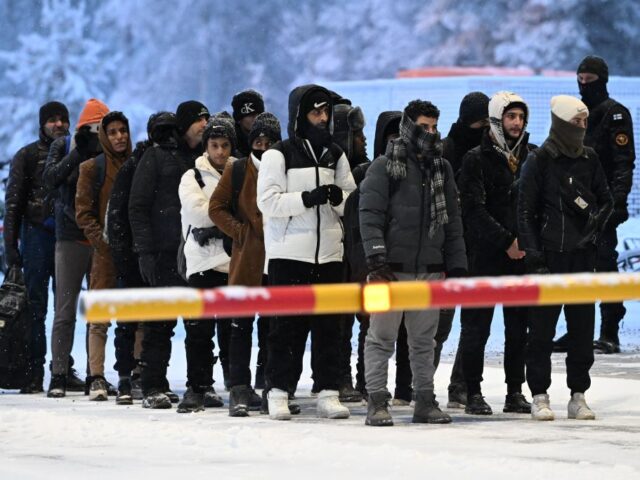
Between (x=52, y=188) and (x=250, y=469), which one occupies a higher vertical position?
(x=52, y=188)

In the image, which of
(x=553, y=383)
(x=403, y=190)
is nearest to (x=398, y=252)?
(x=403, y=190)


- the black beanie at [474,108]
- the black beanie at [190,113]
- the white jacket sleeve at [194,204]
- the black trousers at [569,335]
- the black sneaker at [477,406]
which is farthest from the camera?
the black beanie at [190,113]

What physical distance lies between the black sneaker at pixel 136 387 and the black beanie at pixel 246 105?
76.1 inches

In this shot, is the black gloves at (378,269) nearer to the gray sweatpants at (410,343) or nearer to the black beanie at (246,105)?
the gray sweatpants at (410,343)

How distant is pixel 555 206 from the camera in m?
9.61

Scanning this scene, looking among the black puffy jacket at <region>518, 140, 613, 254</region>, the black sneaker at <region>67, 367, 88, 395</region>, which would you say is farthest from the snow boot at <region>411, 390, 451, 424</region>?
the black sneaker at <region>67, 367, 88, 395</region>

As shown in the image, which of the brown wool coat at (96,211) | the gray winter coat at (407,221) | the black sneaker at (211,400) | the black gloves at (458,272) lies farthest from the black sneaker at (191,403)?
the black gloves at (458,272)

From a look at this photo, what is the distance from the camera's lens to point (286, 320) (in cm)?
966

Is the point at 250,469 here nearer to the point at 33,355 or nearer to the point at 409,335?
the point at 409,335

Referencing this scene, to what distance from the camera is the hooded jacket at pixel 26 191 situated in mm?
12266

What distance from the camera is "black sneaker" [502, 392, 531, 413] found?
33.1 feet

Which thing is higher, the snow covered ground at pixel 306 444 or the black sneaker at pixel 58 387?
the black sneaker at pixel 58 387

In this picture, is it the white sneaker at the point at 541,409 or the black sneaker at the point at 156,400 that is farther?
the black sneaker at the point at 156,400

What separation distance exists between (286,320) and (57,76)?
2559 cm
